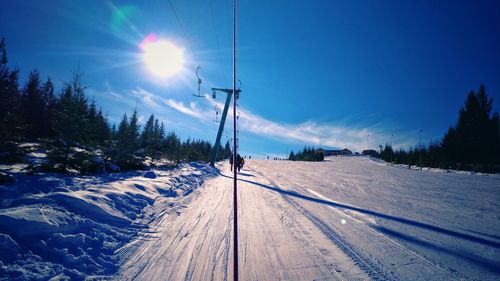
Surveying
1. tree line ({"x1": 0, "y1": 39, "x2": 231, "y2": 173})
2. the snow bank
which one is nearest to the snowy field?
the snow bank

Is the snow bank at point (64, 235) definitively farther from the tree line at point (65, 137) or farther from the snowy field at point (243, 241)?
the tree line at point (65, 137)

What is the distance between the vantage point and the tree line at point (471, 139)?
112 feet

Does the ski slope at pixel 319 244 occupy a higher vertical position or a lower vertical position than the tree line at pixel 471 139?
lower

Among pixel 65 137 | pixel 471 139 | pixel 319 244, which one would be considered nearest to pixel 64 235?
pixel 319 244

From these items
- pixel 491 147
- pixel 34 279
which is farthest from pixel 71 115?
pixel 491 147

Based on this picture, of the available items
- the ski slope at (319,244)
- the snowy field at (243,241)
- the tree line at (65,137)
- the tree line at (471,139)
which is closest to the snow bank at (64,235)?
the snowy field at (243,241)

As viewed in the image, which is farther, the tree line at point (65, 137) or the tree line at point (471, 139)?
the tree line at point (471, 139)

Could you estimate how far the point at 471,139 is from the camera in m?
36.0

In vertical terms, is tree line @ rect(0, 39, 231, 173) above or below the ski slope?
above

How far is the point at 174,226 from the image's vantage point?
527cm

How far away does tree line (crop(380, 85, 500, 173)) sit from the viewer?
112ft

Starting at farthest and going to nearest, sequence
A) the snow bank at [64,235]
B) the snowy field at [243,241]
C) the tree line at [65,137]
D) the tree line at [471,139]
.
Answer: the tree line at [471,139] → the tree line at [65,137] → the snowy field at [243,241] → the snow bank at [64,235]

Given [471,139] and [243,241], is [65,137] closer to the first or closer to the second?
[243,241]

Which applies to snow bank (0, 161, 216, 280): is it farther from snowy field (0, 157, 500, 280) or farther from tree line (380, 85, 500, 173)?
tree line (380, 85, 500, 173)
